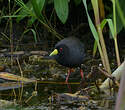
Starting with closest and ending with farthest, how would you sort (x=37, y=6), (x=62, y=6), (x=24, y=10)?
(x=37, y=6)
(x=62, y=6)
(x=24, y=10)

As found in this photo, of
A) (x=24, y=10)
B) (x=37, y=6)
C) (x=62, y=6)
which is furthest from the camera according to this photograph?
(x=24, y=10)

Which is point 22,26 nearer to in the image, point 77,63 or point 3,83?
point 77,63

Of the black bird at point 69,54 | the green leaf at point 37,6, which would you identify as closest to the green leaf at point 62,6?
the green leaf at point 37,6

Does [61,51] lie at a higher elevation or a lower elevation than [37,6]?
lower

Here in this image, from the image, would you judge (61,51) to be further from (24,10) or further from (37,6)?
(24,10)

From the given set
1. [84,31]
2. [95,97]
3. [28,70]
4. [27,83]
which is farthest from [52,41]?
[95,97]

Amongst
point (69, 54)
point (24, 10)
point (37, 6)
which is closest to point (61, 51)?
point (69, 54)

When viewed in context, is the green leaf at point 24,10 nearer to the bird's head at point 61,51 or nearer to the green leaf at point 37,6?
the green leaf at point 37,6

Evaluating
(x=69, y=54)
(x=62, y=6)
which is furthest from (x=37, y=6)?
(x=69, y=54)

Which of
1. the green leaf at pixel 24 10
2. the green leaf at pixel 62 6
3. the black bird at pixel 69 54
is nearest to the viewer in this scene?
the green leaf at pixel 24 10

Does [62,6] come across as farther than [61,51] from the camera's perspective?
Yes

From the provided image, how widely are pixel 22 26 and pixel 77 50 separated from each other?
2367mm

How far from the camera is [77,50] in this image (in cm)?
458

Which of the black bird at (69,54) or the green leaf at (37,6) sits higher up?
the green leaf at (37,6)
